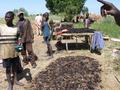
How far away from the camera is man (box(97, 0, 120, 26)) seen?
2.64m

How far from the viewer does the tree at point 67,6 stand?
138ft

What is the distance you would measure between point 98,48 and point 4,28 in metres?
7.26

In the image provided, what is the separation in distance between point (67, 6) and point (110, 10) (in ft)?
132

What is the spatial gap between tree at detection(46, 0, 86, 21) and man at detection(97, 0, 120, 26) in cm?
3855

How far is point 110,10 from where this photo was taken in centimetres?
264

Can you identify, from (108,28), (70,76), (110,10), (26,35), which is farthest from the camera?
(108,28)

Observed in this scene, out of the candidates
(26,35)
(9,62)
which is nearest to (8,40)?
(9,62)

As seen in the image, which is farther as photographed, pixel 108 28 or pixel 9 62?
pixel 108 28

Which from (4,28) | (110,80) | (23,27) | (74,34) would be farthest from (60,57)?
(4,28)

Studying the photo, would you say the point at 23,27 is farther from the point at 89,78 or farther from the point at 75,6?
the point at 75,6

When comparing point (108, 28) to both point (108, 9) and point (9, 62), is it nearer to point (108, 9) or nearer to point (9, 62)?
point (9, 62)

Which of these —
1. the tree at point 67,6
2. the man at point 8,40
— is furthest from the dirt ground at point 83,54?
the tree at point 67,6

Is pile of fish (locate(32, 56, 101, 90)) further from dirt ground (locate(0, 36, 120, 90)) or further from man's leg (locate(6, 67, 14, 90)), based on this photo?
man's leg (locate(6, 67, 14, 90))

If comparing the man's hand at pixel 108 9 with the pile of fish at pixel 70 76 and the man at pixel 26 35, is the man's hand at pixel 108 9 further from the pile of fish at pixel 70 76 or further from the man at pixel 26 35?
the man at pixel 26 35
